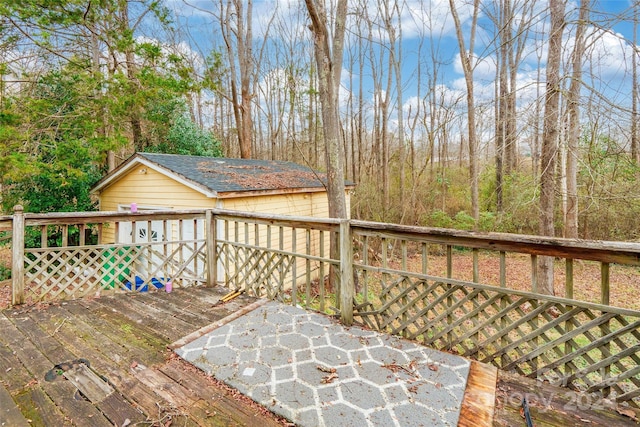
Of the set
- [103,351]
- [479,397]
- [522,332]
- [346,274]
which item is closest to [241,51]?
[346,274]

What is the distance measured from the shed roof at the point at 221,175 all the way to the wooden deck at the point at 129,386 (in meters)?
3.69

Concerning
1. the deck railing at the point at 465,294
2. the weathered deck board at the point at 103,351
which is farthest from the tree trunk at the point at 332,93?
the weathered deck board at the point at 103,351

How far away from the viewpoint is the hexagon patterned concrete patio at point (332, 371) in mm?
2057

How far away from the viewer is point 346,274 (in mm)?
3266

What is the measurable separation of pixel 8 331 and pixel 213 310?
1.85 meters

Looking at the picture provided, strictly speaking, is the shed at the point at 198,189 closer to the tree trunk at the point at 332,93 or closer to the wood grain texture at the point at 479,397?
the tree trunk at the point at 332,93

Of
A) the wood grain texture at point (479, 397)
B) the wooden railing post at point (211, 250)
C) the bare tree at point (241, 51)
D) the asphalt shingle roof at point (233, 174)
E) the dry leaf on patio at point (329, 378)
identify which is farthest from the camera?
the bare tree at point (241, 51)

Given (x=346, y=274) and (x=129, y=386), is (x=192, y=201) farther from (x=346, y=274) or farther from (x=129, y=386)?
(x=129, y=386)

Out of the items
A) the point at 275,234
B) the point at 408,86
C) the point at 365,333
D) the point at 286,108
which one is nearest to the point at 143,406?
the point at 365,333

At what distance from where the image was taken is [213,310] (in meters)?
3.68

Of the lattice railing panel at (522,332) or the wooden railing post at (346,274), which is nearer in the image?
the lattice railing panel at (522,332)

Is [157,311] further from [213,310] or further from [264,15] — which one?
[264,15]

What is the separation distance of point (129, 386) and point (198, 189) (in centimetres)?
489

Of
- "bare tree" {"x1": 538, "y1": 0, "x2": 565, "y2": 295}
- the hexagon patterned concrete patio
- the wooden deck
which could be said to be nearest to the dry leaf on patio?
the hexagon patterned concrete patio
